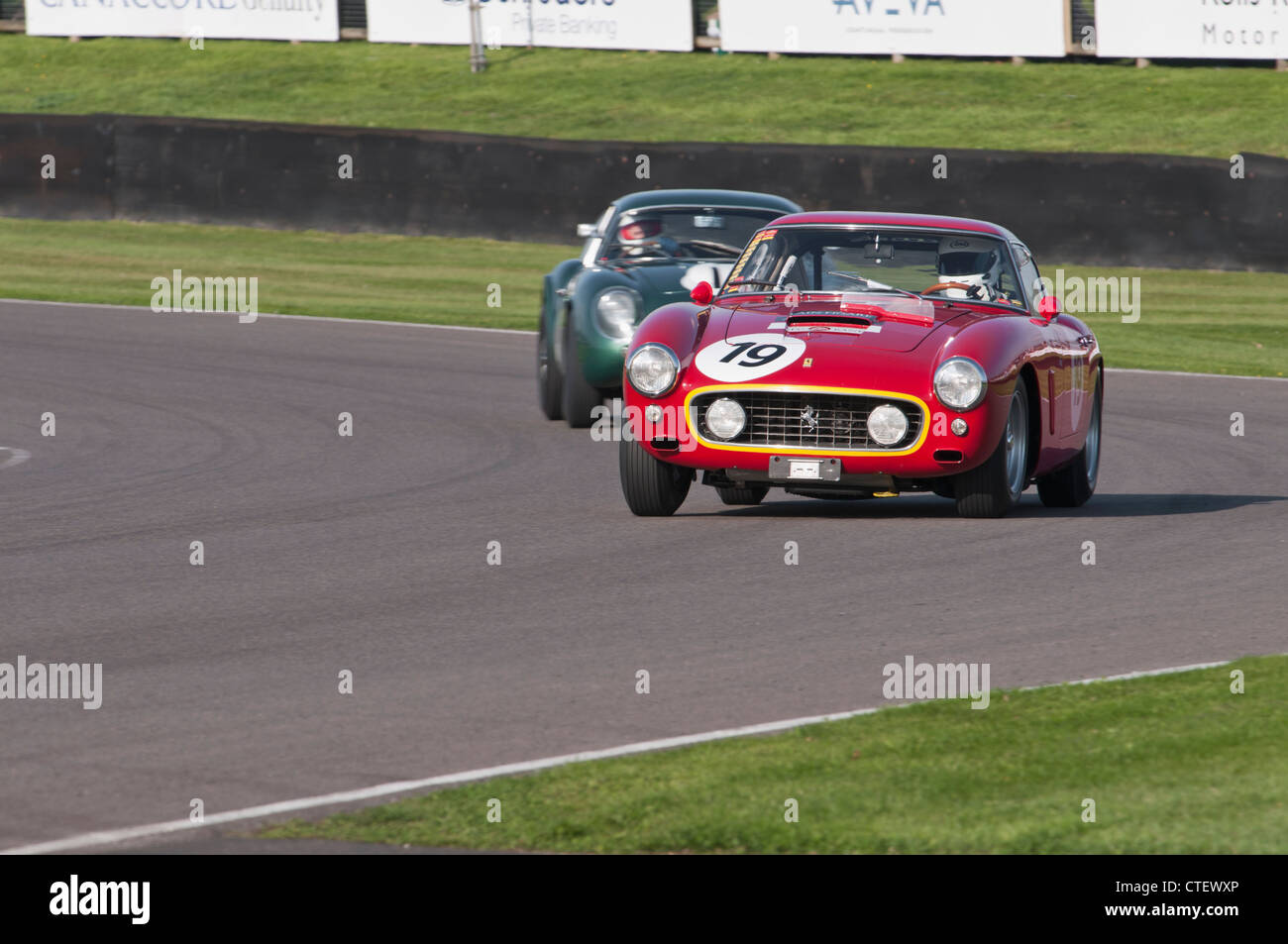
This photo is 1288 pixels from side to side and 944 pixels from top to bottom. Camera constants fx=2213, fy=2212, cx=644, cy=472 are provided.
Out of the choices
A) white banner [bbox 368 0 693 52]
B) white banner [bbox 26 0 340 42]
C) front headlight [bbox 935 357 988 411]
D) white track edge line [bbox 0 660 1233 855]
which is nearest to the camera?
white track edge line [bbox 0 660 1233 855]

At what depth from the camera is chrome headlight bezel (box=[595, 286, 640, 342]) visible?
43.4 feet

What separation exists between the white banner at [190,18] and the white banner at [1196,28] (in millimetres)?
13201

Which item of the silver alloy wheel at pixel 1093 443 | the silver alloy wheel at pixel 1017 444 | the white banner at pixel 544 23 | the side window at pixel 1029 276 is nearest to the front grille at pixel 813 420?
the silver alloy wheel at pixel 1017 444

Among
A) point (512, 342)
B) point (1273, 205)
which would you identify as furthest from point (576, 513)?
point (1273, 205)

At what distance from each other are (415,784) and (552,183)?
20883mm

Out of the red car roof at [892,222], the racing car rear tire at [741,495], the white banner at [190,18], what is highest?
the white banner at [190,18]

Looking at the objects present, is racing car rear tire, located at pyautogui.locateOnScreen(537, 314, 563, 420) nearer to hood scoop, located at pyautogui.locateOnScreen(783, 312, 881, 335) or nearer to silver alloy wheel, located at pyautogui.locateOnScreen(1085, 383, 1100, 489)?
silver alloy wheel, located at pyautogui.locateOnScreen(1085, 383, 1100, 489)

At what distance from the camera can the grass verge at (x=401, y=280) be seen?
2089 cm

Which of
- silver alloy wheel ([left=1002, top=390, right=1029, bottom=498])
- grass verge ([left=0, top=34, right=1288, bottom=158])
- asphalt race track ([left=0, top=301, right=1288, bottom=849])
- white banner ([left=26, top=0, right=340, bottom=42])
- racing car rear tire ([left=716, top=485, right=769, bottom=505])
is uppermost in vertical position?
white banner ([left=26, top=0, right=340, bottom=42])

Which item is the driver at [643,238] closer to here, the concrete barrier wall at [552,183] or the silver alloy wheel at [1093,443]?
the silver alloy wheel at [1093,443]

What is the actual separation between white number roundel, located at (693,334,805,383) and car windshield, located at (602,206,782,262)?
4.46 meters

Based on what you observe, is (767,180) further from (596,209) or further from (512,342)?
(512,342)

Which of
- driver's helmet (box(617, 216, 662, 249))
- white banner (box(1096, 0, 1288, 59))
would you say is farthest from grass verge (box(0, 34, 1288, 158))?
driver's helmet (box(617, 216, 662, 249))

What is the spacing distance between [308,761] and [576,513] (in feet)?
15.2
